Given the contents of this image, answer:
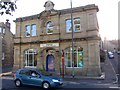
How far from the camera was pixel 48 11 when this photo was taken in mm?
27594

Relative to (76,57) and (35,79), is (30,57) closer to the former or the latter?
(76,57)

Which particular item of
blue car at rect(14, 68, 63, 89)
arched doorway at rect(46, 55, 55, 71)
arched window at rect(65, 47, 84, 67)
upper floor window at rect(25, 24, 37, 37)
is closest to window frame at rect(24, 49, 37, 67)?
arched doorway at rect(46, 55, 55, 71)

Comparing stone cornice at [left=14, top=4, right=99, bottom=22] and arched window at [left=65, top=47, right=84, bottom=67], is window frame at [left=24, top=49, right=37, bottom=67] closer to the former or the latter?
stone cornice at [left=14, top=4, right=99, bottom=22]

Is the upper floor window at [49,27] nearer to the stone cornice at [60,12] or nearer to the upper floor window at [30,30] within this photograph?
the stone cornice at [60,12]

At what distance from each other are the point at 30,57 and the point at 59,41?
5896mm

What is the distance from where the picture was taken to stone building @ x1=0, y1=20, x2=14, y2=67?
1591 inches

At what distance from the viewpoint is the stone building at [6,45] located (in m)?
40.4

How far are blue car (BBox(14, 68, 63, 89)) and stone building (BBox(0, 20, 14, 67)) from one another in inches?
977

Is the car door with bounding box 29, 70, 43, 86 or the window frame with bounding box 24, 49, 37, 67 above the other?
the window frame with bounding box 24, 49, 37, 67

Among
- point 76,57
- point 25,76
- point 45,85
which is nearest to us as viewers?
point 45,85

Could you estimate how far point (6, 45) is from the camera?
4181cm

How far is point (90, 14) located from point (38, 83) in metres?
12.9

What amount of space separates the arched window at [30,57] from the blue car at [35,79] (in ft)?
39.2

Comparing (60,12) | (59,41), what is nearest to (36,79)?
(59,41)
